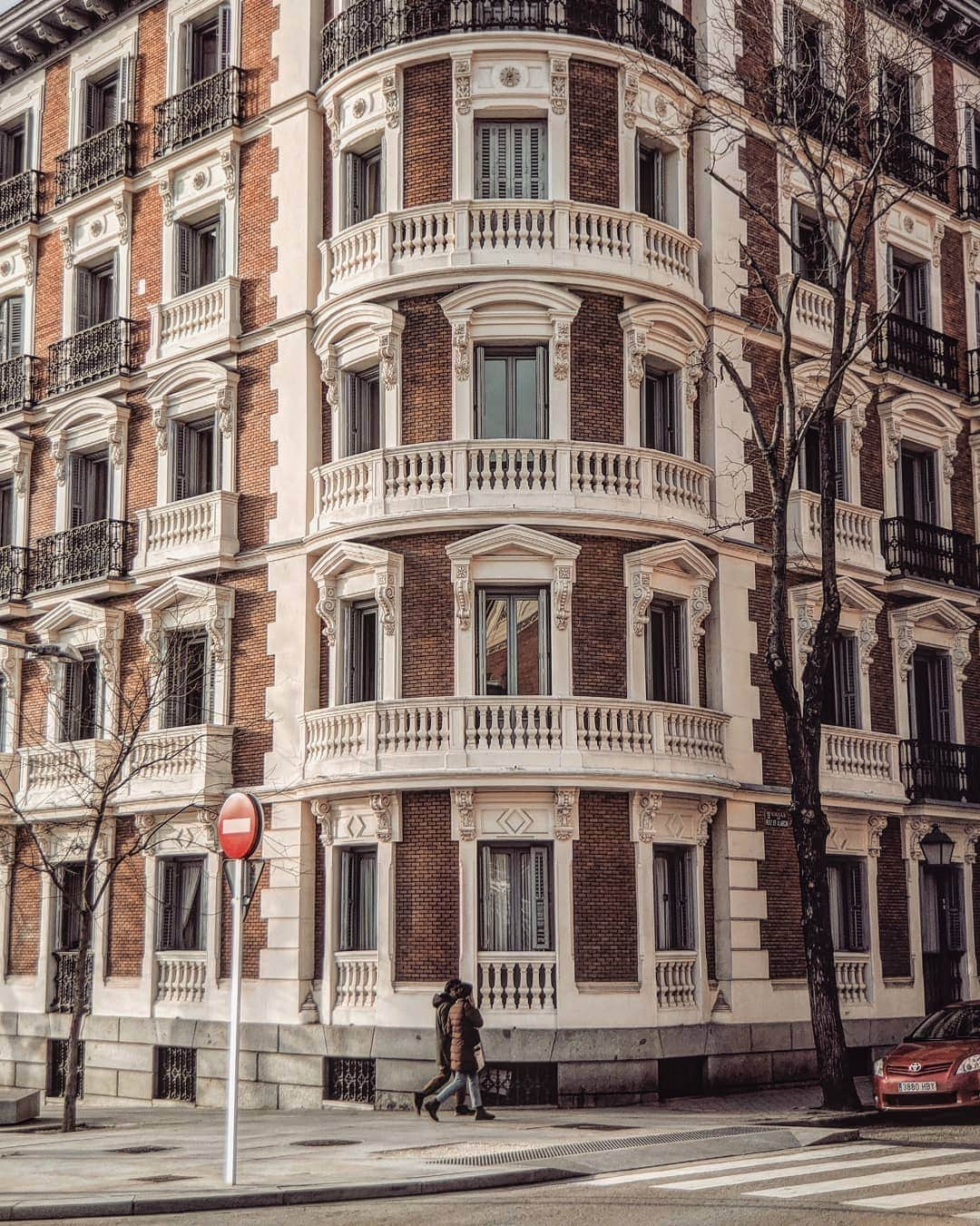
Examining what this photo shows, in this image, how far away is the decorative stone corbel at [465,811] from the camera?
23.6 m

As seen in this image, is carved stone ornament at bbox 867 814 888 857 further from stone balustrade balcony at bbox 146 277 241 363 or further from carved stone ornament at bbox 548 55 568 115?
stone balustrade balcony at bbox 146 277 241 363

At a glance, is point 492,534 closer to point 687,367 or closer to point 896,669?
point 687,367

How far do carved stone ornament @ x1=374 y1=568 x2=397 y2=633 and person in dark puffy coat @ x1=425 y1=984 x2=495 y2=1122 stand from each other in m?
5.91

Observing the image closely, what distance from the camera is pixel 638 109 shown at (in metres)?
26.3

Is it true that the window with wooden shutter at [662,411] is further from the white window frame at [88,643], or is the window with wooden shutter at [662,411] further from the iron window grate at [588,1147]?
the iron window grate at [588,1147]

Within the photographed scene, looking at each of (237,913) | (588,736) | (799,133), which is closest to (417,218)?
(799,133)

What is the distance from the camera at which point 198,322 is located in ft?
95.3

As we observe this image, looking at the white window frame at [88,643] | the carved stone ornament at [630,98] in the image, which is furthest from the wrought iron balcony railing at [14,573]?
the carved stone ornament at [630,98]

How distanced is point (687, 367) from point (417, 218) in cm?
482

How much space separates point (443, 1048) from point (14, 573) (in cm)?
1507

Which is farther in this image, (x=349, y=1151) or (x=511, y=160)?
(x=511, y=160)

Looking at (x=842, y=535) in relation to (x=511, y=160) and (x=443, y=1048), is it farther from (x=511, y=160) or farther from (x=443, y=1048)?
(x=443, y=1048)

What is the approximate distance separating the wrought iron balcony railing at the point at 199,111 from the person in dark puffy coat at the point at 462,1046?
16126mm

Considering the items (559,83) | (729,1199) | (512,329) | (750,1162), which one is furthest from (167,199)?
(729,1199)
